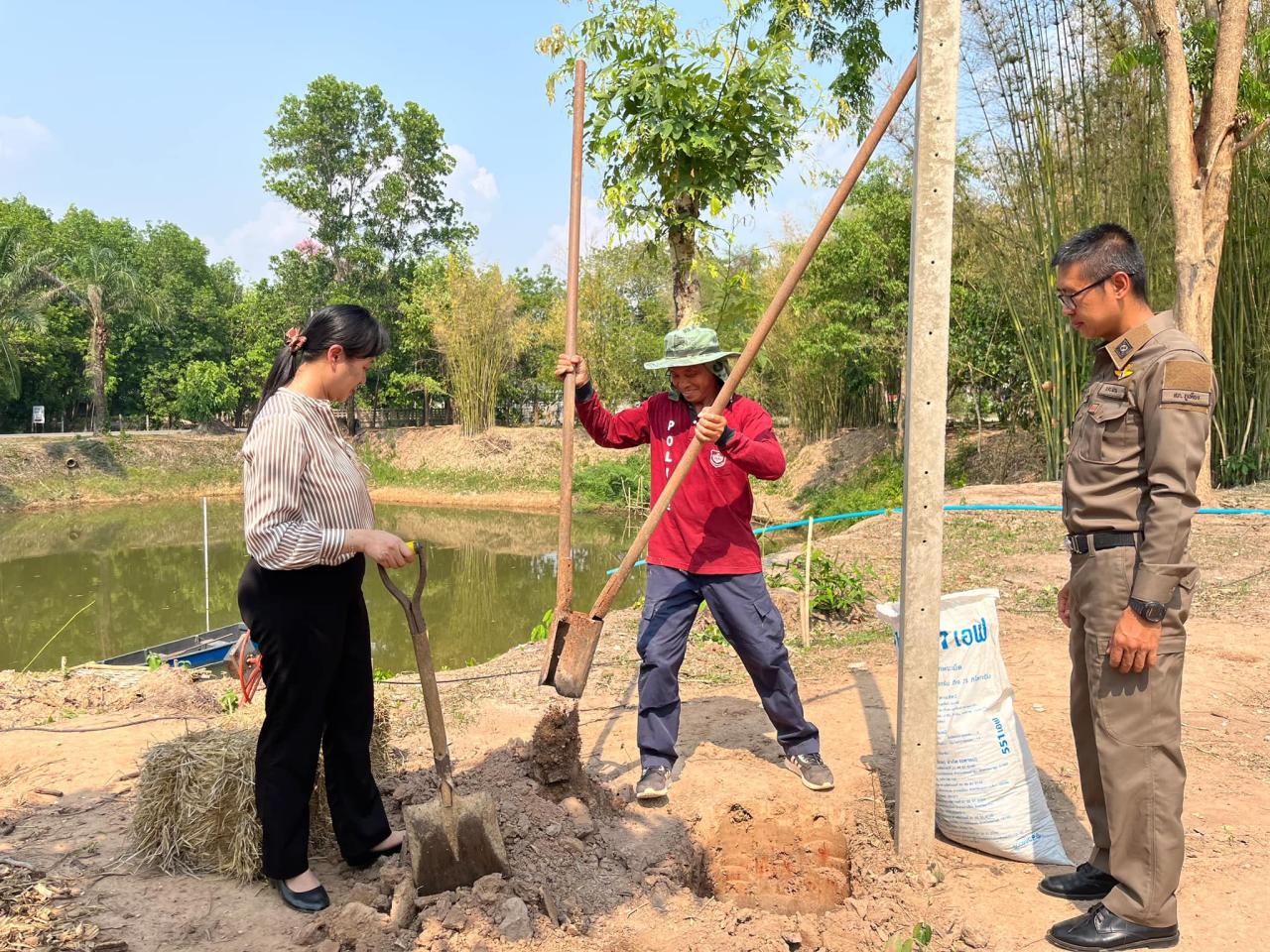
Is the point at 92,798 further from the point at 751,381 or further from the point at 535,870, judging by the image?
the point at 751,381

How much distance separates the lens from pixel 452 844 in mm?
2352

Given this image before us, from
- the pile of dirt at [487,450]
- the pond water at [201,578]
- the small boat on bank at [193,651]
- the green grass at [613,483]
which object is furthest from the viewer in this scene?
the pile of dirt at [487,450]

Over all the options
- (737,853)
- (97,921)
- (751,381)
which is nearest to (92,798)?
(97,921)

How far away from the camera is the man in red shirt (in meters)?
3.08

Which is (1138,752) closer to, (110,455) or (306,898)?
(306,898)

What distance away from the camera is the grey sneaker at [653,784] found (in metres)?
3.02

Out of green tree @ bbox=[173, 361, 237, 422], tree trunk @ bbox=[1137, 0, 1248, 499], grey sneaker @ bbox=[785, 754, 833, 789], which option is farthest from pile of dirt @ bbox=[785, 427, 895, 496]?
green tree @ bbox=[173, 361, 237, 422]

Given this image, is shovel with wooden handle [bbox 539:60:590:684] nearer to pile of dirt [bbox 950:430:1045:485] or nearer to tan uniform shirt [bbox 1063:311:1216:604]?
tan uniform shirt [bbox 1063:311:1216:604]

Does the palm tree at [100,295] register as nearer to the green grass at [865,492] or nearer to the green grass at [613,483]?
the green grass at [613,483]

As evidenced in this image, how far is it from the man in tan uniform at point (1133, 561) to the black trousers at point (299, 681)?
196 cm

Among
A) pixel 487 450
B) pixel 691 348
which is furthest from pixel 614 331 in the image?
pixel 691 348

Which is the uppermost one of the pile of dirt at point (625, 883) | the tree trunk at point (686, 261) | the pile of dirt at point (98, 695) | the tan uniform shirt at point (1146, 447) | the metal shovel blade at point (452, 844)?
the tree trunk at point (686, 261)

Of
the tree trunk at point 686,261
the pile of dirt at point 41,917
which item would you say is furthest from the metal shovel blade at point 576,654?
the tree trunk at point 686,261

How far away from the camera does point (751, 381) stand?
2189 centimetres
